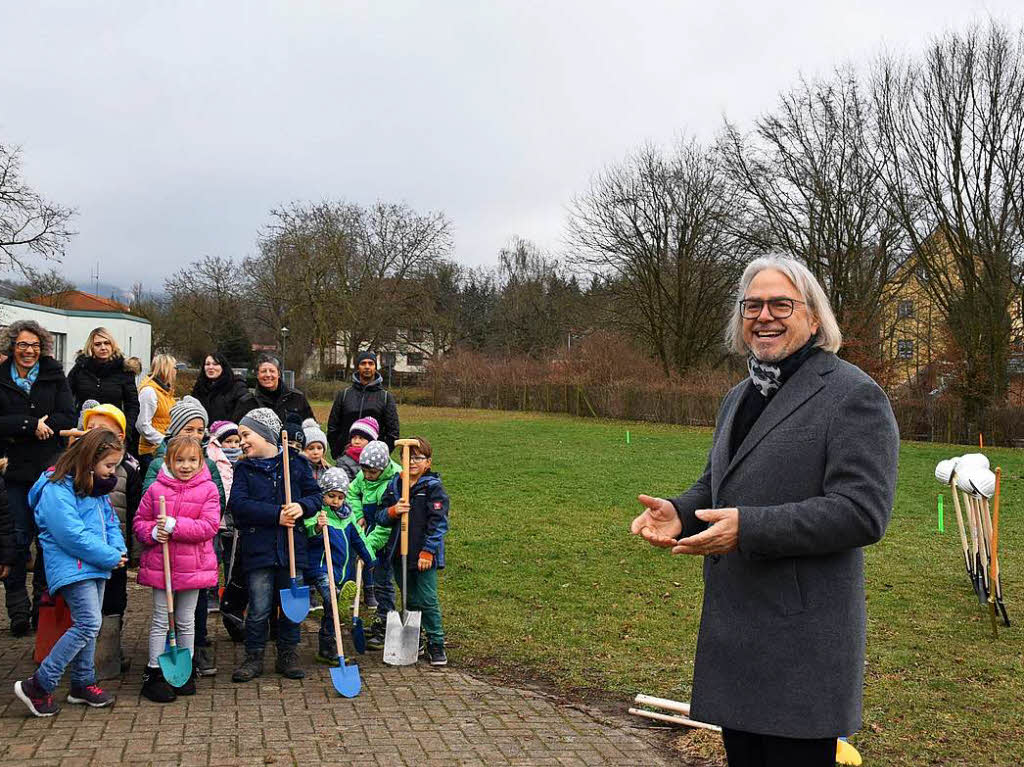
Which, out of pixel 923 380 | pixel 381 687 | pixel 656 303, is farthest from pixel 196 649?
pixel 656 303

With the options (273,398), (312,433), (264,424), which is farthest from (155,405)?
(264,424)

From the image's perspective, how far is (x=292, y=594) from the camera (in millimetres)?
6102

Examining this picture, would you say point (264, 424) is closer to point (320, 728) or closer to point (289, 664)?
point (289, 664)

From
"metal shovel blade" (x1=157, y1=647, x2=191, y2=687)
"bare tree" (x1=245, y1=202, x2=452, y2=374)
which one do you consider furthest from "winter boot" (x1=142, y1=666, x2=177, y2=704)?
"bare tree" (x1=245, y1=202, x2=452, y2=374)

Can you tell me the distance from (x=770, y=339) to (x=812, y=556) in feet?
2.01

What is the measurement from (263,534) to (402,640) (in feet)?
3.84

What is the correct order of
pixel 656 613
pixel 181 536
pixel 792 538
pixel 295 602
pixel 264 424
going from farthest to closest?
1. pixel 656 613
2. pixel 264 424
3. pixel 295 602
4. pixel 181 536
5. pixel 792 538

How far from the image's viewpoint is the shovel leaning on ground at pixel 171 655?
5578 millimetres

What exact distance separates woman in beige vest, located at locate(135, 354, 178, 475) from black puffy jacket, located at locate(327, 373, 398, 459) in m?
1.56

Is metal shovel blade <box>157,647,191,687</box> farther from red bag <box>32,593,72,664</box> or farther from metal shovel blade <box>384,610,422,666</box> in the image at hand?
metal shovel blade <box>384,610,422,666</box>

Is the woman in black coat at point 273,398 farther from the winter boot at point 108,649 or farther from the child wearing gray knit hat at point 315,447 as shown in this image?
the winter boot at point 108,649

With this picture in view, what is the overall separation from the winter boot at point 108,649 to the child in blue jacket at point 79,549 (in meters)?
0.40

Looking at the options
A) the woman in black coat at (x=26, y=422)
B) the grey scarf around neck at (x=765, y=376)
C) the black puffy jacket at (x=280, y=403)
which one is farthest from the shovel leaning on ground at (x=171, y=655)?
the grey scarf around neck at (x=765, y=376)

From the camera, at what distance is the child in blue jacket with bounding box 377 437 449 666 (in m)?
6.62
